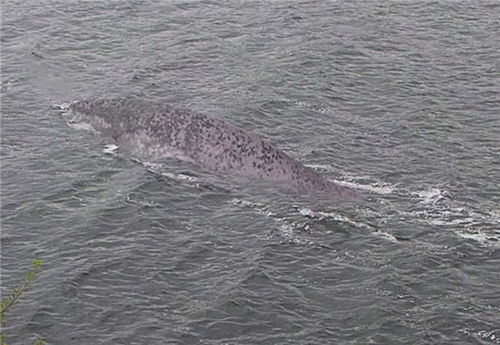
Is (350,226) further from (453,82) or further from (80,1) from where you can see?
(80,1)

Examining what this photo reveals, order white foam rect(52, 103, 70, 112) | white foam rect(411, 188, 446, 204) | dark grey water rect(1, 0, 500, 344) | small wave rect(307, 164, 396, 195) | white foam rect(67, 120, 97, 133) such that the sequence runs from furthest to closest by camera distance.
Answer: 1. white foam rect(52, 103, 70, 112)
2. white foam rect(67, 120, 97, 133)
3. small wave rect(307, 164, 396, 195)
4. white foam rect(411, 188, 446, 204)
5. dark grey water rect(1, 0, 500, 344)

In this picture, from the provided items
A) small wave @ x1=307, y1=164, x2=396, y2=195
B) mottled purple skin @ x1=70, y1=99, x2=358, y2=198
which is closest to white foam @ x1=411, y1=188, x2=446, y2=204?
small wave @ x1=307, y1=164, x2=396, y2=195

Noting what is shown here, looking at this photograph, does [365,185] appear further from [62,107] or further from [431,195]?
[62,107]

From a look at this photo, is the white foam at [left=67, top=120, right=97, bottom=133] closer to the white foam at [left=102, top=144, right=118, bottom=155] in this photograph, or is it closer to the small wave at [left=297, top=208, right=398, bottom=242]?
the white foam at [left=102, top=144, right=118, bottom=155]

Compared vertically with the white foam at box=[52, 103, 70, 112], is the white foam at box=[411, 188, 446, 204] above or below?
below

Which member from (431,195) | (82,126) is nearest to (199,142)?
(82,126)

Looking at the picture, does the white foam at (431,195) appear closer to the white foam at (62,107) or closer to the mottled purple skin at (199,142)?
the mottled purple skin at (199,142)
